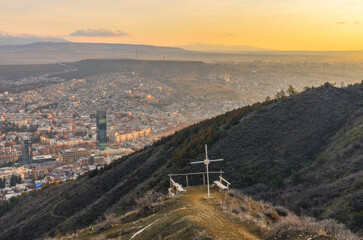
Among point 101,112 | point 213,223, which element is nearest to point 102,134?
point 101,112

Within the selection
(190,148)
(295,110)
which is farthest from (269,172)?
(295,110)

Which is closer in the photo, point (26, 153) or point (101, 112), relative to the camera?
point (26, 153)

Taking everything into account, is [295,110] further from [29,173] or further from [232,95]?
[232,95]

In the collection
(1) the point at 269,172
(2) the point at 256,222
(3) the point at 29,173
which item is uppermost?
(2) the point at 256,222

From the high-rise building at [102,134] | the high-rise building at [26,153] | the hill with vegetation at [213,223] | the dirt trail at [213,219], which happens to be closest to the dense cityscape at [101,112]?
the high-rise building at [26,153]

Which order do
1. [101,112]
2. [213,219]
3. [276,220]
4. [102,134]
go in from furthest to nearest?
1. [101,112]
2. [102,134]
3. [276,220]
4. [213,219]

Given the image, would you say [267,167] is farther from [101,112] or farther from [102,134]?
[101,112]
